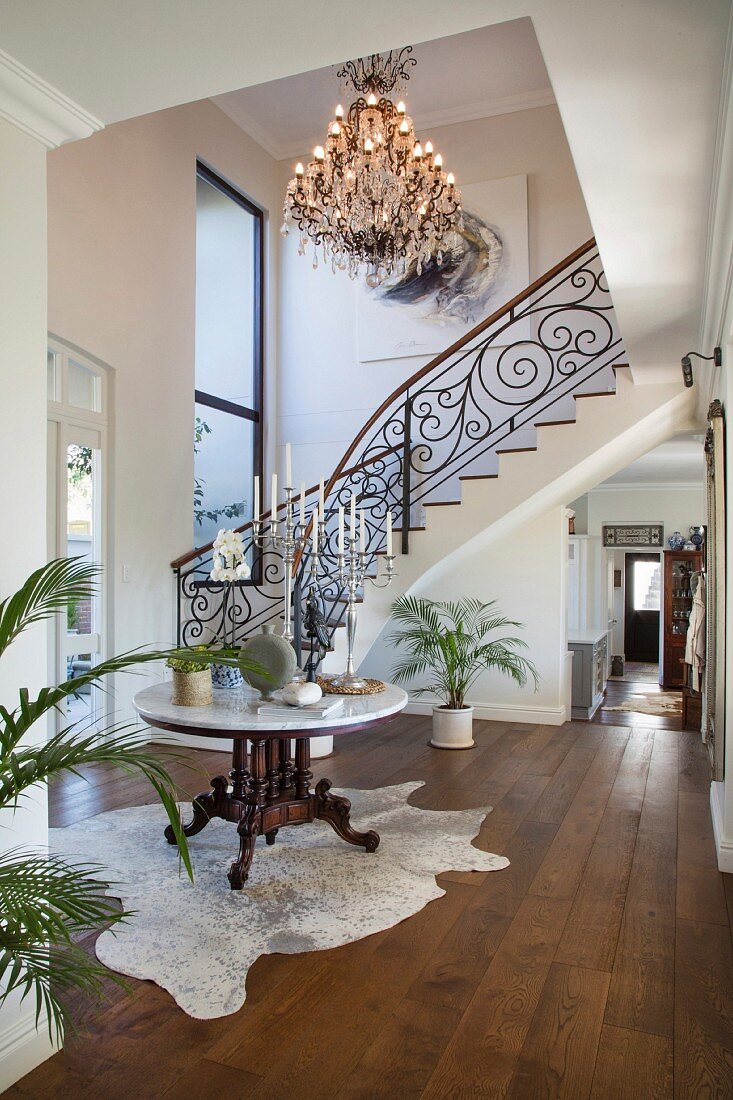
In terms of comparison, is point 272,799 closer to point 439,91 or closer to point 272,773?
point 272,773

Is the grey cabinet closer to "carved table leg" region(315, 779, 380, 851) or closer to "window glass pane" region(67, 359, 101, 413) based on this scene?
"carved table leg" region(315, 779, 380, 851)

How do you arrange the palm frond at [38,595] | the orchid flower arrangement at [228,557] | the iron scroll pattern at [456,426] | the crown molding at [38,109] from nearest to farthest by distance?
the palm frond at [38,595], the crown molding at [38,109], the orchid flower arrangement at [228,557], the iron scroll pattern at [456,426]

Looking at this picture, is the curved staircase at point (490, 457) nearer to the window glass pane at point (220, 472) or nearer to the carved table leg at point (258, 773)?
the window glass pane at point (220, 472)

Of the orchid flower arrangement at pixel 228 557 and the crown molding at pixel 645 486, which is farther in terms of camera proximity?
the crown molding at pixel 645 486

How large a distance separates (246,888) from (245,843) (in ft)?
0.57

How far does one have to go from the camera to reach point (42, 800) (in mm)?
2250

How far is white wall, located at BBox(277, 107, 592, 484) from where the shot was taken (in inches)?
277

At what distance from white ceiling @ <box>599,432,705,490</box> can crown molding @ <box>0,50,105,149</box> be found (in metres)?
5.21

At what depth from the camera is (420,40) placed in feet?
6.48

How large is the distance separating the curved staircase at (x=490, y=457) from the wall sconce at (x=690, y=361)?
0.37 metres

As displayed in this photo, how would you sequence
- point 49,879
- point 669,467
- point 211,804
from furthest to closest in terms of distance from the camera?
point 669,467 → point 211,804 → point 49,879

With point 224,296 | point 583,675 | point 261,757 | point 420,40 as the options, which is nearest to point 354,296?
point 224,296

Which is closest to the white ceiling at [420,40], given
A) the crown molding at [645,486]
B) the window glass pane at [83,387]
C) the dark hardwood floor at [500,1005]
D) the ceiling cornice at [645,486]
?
the dark hardwood floor at [500,1005]

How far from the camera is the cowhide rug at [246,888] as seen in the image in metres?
2.62
